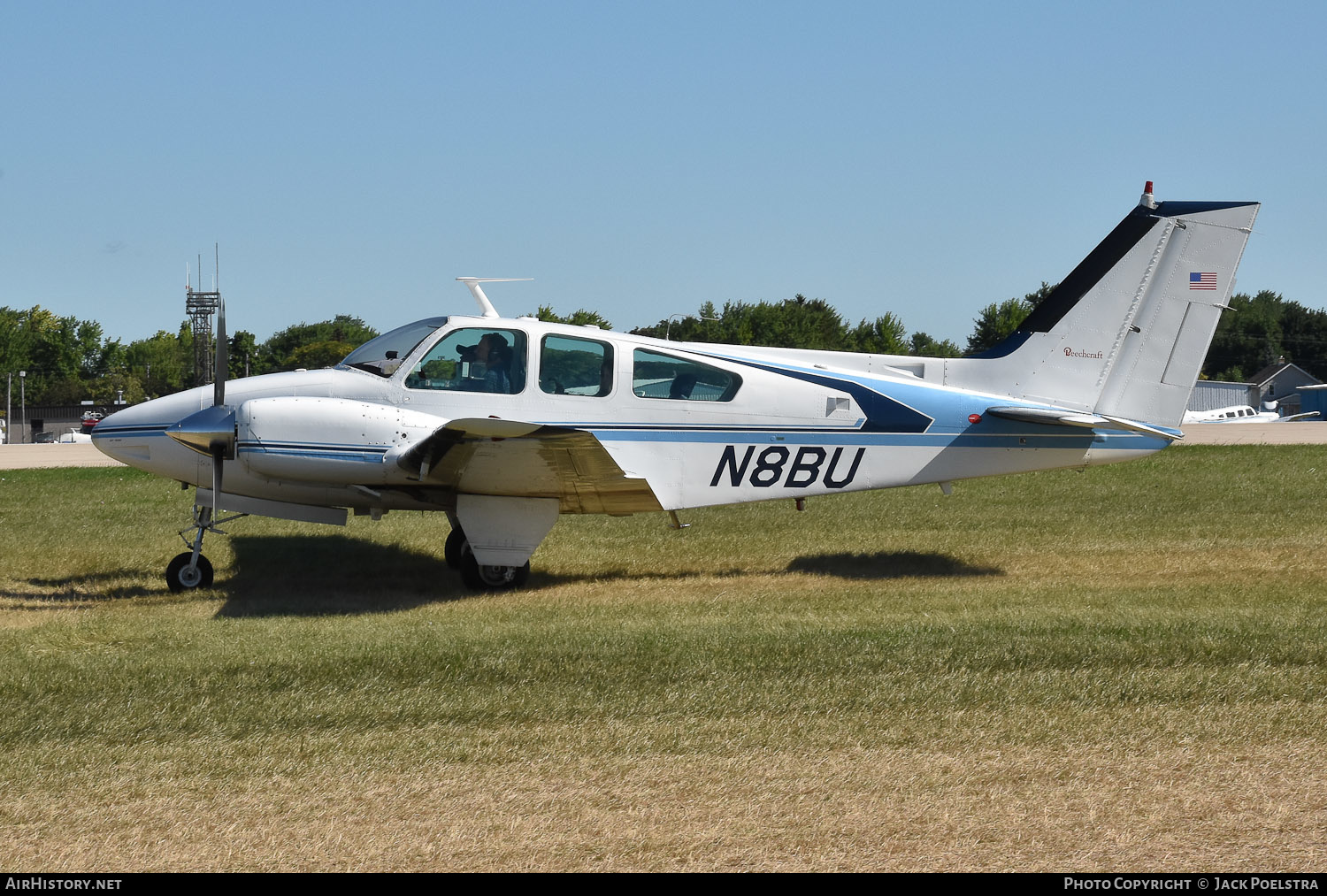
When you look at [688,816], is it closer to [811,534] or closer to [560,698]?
[560,698]

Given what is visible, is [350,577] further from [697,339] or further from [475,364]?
[697,339]

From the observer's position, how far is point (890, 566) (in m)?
10.7

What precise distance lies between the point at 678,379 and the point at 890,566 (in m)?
2.87

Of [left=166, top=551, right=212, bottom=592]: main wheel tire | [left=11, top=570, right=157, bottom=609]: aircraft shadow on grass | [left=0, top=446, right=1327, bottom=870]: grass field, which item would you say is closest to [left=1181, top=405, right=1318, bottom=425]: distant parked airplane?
[left=0, top=446, right=1327, bottom=870]: grass field

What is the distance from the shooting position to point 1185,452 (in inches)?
754

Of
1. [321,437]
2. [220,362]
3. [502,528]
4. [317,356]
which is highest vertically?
[220,362]

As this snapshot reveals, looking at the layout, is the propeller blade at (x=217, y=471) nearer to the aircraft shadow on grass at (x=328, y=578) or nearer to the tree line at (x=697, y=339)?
the aircraft shadow on grass at (x=328, y=578)

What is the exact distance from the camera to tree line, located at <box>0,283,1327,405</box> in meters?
65.1

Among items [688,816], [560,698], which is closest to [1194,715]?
[688,816]

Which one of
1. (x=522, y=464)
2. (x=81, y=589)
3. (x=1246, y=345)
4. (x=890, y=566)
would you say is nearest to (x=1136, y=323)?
(x=890, y=566)

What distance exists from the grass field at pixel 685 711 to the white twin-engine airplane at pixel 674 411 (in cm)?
95

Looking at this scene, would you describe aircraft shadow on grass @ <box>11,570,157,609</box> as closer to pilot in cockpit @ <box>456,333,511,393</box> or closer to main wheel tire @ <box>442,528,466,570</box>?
main wheel tire @ <box>442,528,466,570</box>

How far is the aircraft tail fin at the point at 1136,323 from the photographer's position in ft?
33.2

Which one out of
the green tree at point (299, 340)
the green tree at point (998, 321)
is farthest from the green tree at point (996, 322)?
the green tree at point (299, 340)
